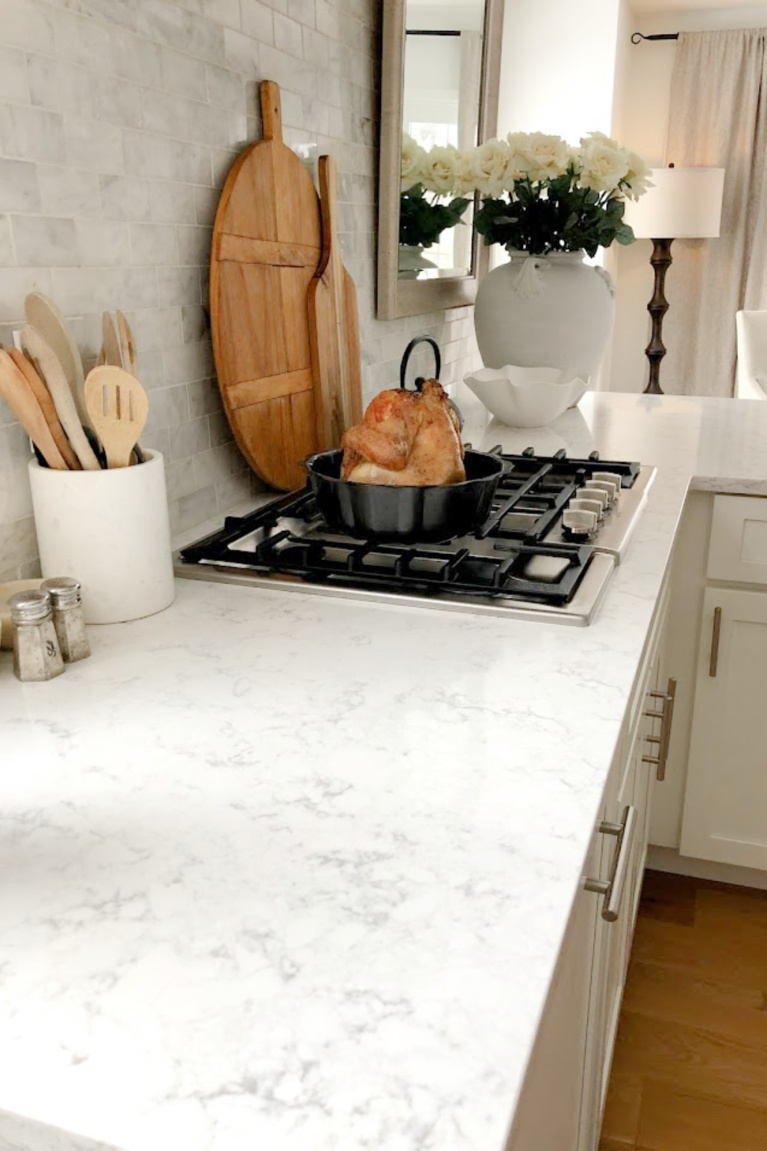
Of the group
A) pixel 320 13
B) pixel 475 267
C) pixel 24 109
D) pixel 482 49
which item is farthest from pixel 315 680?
pixel 482 49

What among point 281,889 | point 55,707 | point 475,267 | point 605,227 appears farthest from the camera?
point 475,267

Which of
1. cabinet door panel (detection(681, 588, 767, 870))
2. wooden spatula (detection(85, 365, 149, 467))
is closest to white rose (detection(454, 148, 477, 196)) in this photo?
cabinet door panel (detection(681, 588, 767, 870))

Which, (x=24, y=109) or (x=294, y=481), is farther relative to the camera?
(x=294, y=481)

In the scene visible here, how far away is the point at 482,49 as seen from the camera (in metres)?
2.34

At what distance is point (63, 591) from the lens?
2.78 feet

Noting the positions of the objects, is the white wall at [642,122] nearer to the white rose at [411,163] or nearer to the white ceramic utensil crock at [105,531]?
the white rose at [411,163]

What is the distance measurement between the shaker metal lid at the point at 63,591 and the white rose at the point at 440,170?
1484 millimetres

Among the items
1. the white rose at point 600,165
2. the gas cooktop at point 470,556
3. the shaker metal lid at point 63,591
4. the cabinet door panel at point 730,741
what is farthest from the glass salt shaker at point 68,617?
the white rose at point 600,165

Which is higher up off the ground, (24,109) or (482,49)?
(482,49)

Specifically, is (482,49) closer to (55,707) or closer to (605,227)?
(605,227)

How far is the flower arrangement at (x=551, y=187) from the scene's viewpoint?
2.03m

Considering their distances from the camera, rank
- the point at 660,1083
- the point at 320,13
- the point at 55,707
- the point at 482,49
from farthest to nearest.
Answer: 1. the point at 482,49
2. the point at 320,13
3. the point at 660,1083
4. the point at 55,707

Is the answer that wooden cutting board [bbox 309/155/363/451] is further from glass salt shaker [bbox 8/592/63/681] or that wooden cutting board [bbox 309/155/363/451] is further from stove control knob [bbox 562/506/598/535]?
glass salt shaker [bbox 8/592/63/681]

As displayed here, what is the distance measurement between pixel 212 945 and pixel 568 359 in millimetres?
1879
